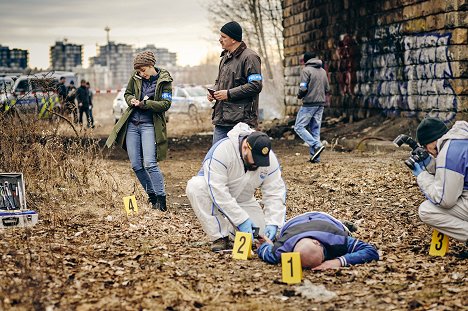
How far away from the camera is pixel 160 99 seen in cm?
948

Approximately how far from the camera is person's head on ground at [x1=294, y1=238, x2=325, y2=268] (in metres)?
6.49

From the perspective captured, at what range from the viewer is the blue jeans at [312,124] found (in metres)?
14.5

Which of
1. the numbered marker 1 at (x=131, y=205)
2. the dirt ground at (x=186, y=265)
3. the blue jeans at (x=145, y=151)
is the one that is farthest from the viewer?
the blue jeans at (x=145, y=151)

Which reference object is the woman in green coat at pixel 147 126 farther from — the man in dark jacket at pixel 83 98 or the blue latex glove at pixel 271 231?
the man in dark jacket at pixel 83 98

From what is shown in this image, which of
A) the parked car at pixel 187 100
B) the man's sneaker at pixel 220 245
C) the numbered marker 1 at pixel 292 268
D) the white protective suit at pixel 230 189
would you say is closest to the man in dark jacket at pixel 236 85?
the white protective suit at pixel 230 189

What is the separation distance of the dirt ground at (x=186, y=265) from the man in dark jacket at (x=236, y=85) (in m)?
1.29

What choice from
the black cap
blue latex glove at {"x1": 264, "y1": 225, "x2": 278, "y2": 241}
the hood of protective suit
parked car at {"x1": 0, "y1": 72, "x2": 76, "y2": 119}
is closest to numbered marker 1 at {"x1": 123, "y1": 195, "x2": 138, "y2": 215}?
parked car at {"x1": 0, "y1": 72, "x2": 76, "y2": 119}

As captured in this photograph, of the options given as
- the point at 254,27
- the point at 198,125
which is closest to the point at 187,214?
the point at 198,125

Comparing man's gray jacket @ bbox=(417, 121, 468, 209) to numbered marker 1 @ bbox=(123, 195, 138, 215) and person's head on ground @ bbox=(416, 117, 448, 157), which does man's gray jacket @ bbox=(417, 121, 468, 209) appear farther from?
numbered marker 1 @ bbox=(123, 195, 138, 215)

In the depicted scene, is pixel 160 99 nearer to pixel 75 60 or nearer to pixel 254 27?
pixel 254 27

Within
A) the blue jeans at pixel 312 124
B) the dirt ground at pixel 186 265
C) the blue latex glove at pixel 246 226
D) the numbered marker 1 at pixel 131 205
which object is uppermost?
the blue jeans at pixel 312 124

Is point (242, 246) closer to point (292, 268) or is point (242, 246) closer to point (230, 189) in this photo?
point (230, 189)

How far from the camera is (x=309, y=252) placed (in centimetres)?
650

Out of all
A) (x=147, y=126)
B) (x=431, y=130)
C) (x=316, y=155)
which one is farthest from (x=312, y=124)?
(x=431, y=130)
